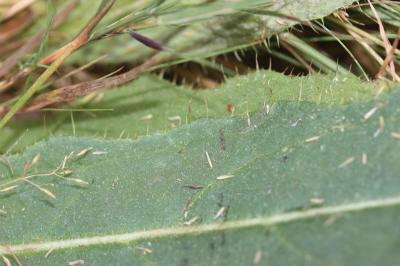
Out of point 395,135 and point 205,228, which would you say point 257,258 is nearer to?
point 205,228

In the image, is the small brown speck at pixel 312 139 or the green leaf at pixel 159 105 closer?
the small brown speck at pixel 312 139

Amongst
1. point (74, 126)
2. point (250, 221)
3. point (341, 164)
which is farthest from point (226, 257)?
point (74, 126)

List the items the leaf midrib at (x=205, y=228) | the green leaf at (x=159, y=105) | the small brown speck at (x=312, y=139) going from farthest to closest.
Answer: the green leaf at (x=159, y=105), the small brown speck at (x=312, y=139), the leaf midrib at (x=205, y=228)

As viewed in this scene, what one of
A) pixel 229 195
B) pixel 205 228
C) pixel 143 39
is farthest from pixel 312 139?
pixel 143 39

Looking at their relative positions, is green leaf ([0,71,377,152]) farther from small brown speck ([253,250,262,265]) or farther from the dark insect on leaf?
small brown speck ([253,250,262,265])

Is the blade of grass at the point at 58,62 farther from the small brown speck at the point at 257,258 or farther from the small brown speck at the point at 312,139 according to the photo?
the small brown speck at the point at 257,258

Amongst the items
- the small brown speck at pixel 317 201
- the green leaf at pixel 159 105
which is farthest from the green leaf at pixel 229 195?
the green leaf at pixel 159 105

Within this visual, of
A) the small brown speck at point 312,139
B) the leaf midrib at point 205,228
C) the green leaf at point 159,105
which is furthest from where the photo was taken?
the green leaf at point 159,105
